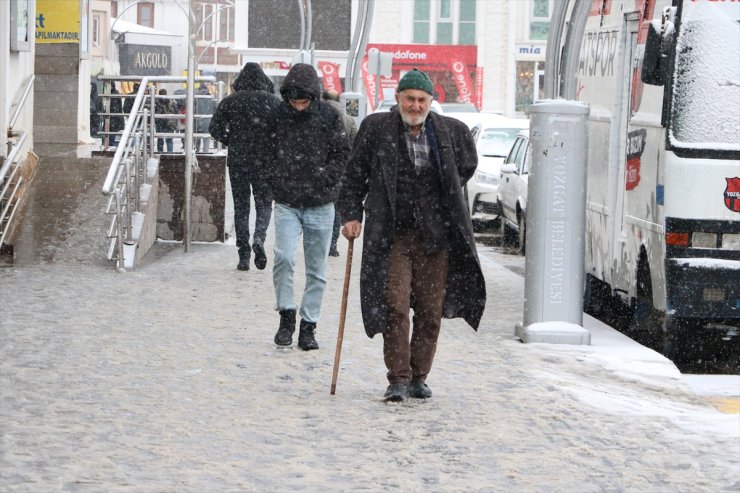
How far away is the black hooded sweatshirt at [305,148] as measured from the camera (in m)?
9.24

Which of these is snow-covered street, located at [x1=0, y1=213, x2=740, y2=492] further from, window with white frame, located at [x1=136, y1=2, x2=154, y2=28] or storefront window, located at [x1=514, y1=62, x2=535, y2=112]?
window with white frame, located at [x1=136, y1=2, x2=154, y2=28]

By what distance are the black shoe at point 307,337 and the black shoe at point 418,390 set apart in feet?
5.14

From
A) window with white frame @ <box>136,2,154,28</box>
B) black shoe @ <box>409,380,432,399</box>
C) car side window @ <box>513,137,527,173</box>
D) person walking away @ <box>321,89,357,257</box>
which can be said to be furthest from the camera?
window with white frame @ <box>136,2,154,28</box>

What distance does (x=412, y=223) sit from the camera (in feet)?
25.3

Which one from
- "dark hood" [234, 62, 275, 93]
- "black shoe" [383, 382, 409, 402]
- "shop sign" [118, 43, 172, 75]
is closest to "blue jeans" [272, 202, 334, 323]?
"black shoe" [383, 382, 409, 402]

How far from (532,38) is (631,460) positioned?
65387mm

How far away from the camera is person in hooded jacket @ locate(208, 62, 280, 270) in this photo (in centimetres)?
1334

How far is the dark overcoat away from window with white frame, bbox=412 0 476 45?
64781 millimetres

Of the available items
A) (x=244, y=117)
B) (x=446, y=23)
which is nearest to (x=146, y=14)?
(x=446, y=23)

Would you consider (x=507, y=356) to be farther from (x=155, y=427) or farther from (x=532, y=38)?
(x=532, y=38)

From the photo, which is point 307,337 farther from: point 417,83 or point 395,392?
point 417,83

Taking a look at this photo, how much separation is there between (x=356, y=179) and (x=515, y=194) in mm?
10951

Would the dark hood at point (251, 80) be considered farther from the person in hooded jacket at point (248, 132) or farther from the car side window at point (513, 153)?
the car side window at point (513, 153)

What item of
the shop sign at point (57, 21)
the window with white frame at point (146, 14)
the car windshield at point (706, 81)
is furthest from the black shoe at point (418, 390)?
the window with white frame at point (146, 14)
